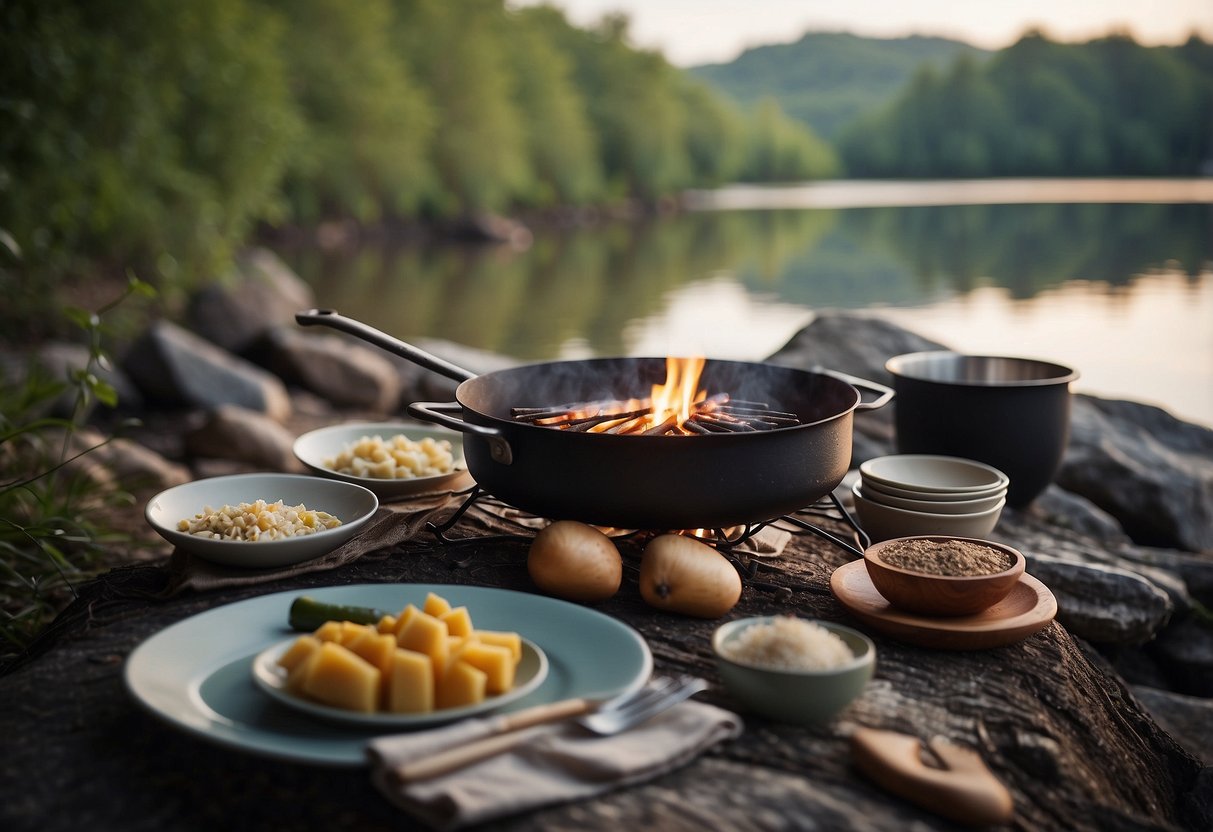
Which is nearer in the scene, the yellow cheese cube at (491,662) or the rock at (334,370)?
the yellow cheese cube at (491,662)

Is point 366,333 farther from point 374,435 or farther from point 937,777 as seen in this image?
point 937,777

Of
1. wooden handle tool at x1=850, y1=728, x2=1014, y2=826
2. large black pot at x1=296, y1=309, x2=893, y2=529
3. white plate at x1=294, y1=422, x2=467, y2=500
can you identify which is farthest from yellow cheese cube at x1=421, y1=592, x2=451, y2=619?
white plate at x1=294, y1=422, x2=467, y2=500

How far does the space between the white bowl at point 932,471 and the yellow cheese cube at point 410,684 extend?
1.59 m

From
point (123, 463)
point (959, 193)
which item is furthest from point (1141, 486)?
point (959, 193)

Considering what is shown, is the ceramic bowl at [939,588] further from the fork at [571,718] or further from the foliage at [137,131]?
the foliage at [137,131]

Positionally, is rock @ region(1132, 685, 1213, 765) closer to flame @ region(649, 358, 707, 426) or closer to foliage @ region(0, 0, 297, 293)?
flame @ region(649, 358, 707, 426)

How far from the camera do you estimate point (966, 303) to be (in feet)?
43.8

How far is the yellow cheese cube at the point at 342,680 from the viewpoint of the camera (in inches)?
65.6

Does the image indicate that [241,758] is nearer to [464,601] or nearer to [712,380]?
[464,601]

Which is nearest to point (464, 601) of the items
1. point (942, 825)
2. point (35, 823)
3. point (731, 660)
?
point (731, 660)

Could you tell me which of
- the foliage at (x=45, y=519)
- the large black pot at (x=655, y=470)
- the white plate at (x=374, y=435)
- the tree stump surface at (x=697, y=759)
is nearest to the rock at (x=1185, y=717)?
the tree stump surface at (x=697, y=759)

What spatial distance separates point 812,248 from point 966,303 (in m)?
9.02

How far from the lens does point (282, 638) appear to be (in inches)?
80.9

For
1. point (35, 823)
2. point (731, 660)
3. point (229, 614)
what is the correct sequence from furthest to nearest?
point (229, 614) < point (731, 660) < point (35, 823)
